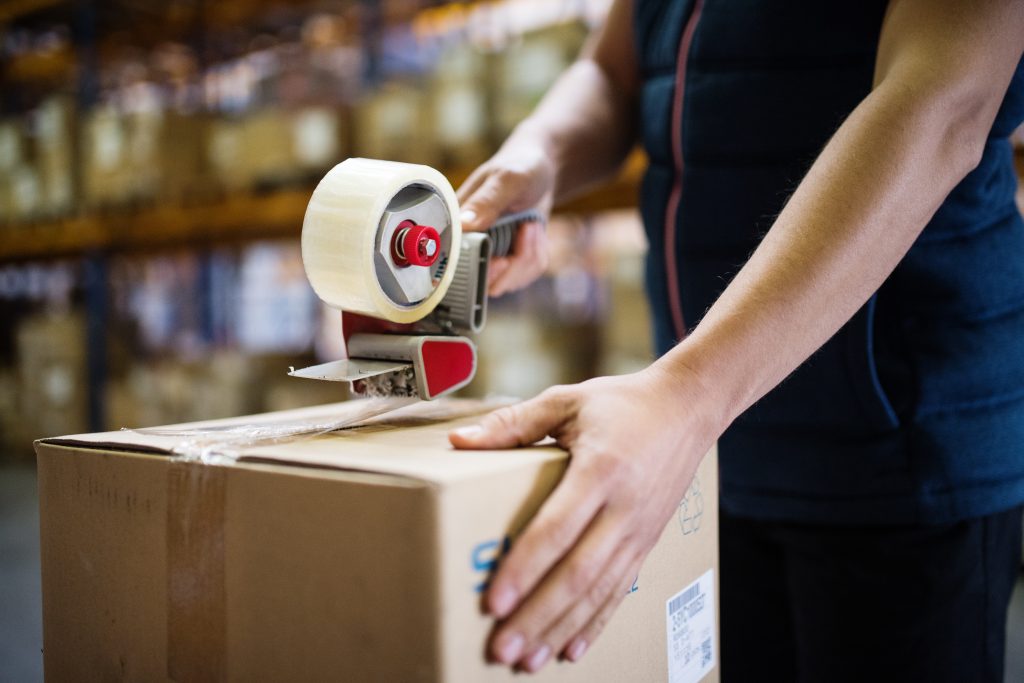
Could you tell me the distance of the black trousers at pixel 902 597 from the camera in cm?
77

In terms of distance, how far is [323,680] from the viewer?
0.51 meters

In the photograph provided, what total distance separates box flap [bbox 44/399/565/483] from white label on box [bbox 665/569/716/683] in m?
0.23

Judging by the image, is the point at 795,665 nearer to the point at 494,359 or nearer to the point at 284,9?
the point at 494,359

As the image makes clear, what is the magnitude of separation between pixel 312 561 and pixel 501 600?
0.13 m

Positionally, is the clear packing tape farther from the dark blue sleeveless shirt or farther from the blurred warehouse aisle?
the blurred warehouse aisle

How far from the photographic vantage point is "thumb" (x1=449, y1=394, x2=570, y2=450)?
0.56 meters

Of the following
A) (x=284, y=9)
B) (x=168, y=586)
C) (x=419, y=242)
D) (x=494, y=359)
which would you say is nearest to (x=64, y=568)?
(x=168, y=586)

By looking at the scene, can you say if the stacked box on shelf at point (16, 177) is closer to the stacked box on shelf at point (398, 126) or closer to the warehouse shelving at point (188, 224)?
the warehouse shelving at point (188, 224)

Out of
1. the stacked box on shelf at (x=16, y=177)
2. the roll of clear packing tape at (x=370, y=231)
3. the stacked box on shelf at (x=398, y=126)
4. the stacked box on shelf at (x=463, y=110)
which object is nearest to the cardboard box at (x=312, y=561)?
the roll of clear packing tape at (x=370, y=231)

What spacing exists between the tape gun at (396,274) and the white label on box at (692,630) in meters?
0.29

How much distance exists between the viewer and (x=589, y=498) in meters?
0.50

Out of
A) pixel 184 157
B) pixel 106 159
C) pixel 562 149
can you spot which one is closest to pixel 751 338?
pixel 562 149

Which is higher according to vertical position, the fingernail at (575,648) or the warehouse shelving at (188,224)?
the warehouse shelving at (188,224)

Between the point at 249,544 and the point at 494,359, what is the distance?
1.90 meters
